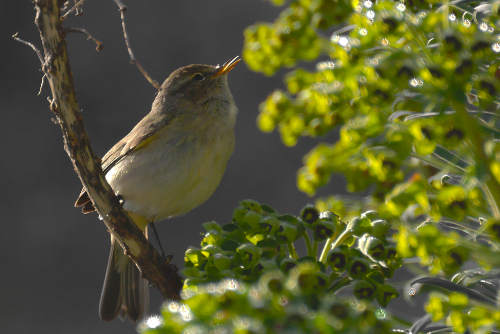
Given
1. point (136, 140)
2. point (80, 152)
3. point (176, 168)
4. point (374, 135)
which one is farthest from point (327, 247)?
point (136, 140)

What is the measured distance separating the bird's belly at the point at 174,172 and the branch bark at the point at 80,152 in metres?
0.76

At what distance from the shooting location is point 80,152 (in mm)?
1151

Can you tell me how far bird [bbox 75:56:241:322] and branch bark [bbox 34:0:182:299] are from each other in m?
0.72

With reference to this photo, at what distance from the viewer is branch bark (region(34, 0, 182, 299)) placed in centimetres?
101

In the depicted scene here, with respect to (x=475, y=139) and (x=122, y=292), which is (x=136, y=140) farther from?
(x=475, y=139)

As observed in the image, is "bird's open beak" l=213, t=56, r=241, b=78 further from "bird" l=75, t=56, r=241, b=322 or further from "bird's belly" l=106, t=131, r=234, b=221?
"bird's belly" l=106, t=131, r=234, b=221

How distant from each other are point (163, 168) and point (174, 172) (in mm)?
42

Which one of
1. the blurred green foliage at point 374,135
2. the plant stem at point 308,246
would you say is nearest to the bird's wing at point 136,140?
the plant stem at point 308,246

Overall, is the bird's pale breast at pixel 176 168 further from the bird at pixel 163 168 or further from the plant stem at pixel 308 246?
the plant stem at pixel 308 246

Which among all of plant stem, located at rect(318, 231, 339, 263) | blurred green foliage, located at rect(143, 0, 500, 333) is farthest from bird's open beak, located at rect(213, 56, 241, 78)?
blurred green foliage, located at rect(143, 0, 500, 333)

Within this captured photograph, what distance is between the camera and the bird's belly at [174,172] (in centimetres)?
205

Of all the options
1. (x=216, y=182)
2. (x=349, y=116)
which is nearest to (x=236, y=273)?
(x=349, y=116)

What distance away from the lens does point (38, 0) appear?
0.98 meters

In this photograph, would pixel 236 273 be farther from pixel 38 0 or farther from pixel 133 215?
pixel 133 215
